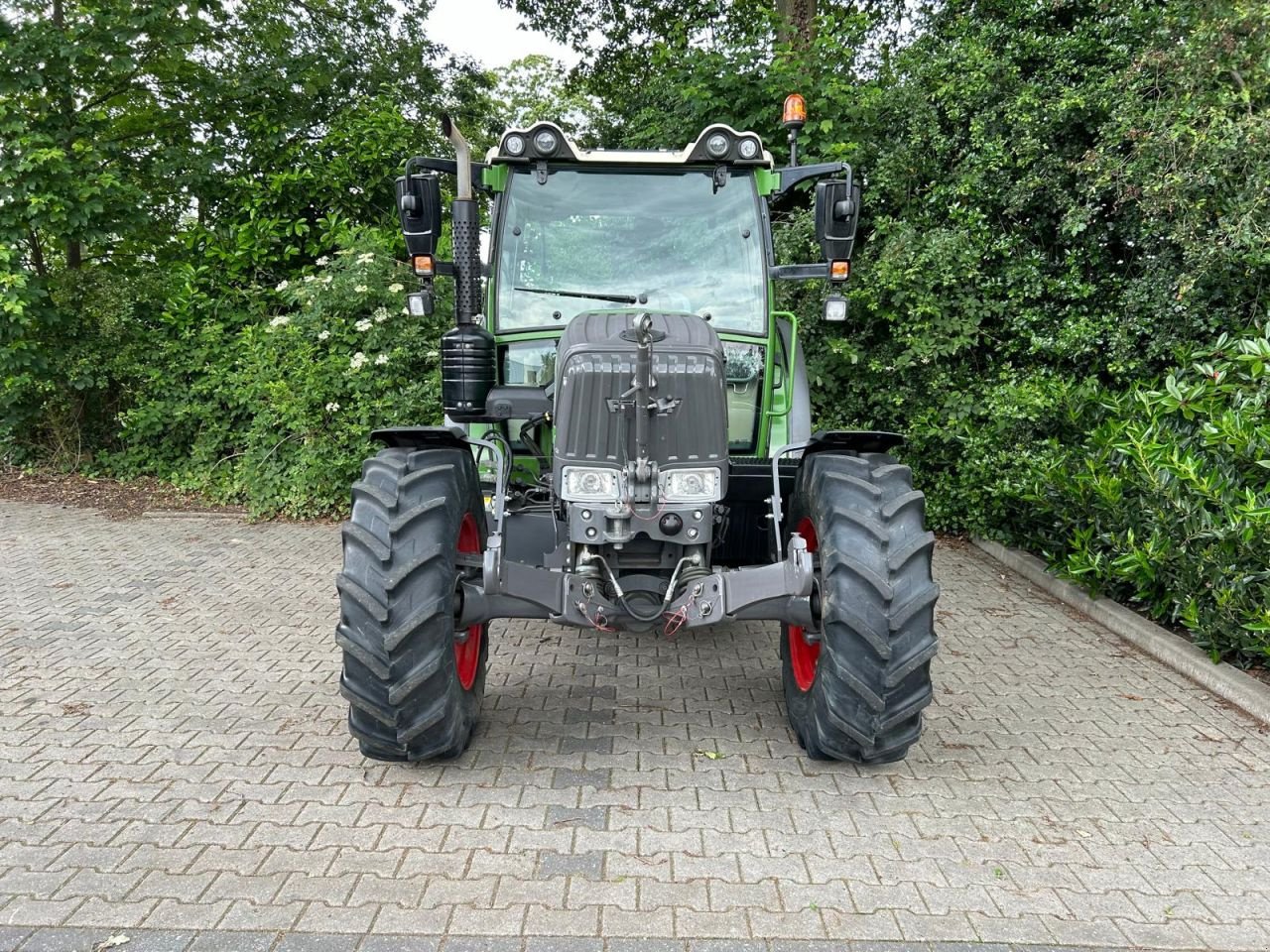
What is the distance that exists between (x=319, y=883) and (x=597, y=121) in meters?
14.6

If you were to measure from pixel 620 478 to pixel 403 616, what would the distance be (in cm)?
92

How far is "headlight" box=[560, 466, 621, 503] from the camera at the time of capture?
3340mm

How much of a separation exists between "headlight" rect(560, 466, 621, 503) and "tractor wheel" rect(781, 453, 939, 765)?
0.81 m

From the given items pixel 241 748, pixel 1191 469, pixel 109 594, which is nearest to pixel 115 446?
pixel 109 594

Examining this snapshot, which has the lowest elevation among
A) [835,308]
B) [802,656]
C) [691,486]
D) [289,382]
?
[802,656]

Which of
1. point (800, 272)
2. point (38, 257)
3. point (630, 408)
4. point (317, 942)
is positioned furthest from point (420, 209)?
point (38, 257)

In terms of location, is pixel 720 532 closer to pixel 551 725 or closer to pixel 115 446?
pixel 551 725

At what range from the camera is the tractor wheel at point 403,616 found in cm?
318

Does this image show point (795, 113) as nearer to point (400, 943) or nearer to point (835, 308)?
point (835, 308)

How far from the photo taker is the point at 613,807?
3277mm

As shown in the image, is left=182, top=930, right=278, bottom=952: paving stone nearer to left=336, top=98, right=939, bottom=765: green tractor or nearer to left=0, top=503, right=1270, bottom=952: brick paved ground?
left=0, top=503, right=1270, bottom=952: brick paved ground

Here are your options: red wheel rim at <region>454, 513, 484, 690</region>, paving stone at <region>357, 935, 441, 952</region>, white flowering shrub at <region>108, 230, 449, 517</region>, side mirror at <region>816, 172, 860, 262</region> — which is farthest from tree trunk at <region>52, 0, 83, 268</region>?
paving stone at <region>357, 935, 441, 952</region>

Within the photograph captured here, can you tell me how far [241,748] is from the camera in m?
3.75

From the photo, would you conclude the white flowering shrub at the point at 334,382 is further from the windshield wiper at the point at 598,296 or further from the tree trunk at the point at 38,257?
the windshield wiper at the point at 598,296
